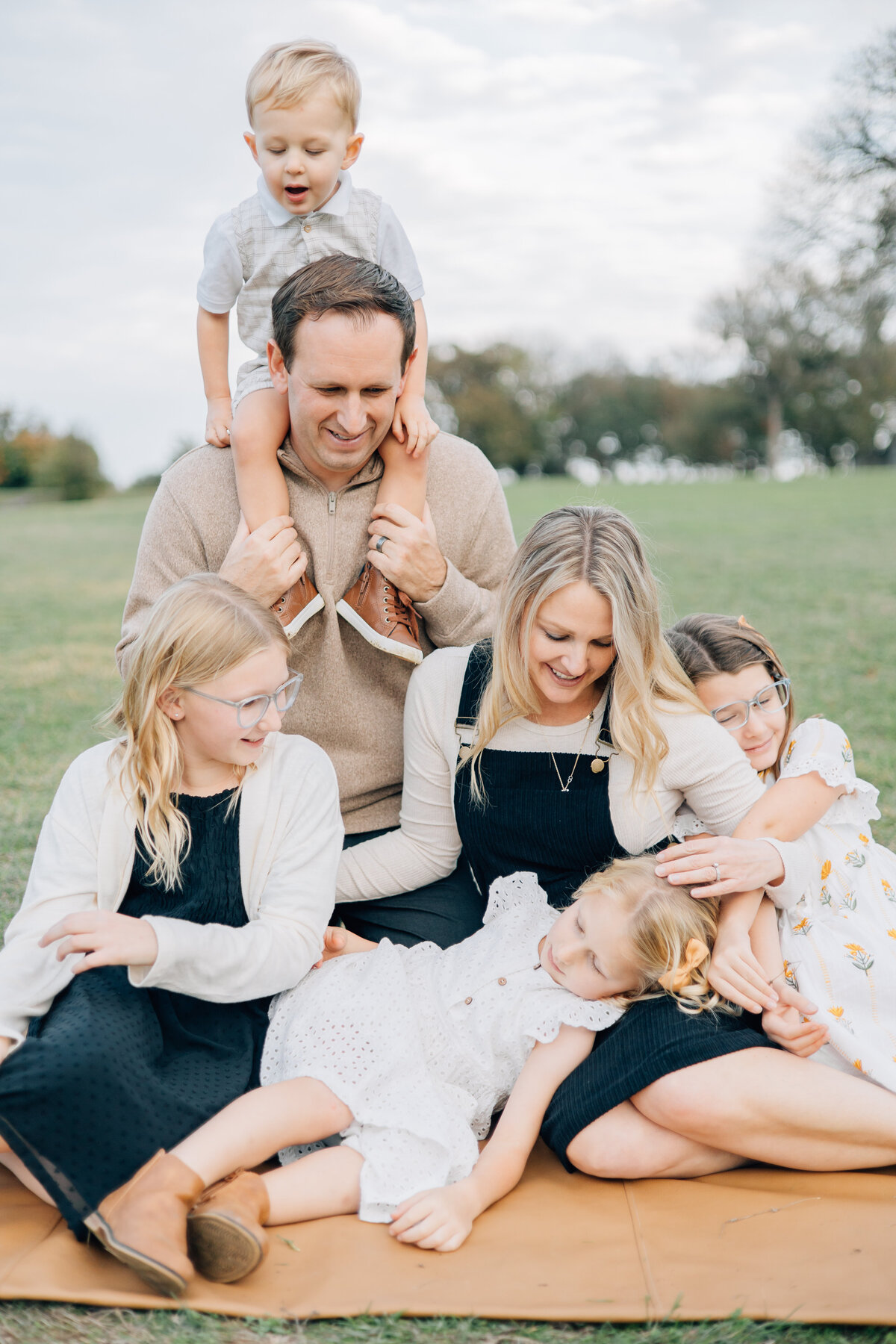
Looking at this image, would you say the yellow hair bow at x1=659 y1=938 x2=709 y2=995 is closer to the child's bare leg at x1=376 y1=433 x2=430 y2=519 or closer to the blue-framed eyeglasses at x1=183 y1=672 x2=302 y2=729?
the blue-framed eyeglasses at x1=183 y1=672 x2=302 y2=729

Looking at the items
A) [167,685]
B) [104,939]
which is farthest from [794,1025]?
[167,685]

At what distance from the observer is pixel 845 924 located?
108 inches

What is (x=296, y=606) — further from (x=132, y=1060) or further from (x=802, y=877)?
(x=802, y=877)

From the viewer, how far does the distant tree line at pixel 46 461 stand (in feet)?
101

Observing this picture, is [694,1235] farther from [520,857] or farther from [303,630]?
[303,630]

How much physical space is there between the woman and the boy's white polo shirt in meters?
1.24

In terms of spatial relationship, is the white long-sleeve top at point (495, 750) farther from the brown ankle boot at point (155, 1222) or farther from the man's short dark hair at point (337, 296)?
the brown ankle boot at point (155, 1222)

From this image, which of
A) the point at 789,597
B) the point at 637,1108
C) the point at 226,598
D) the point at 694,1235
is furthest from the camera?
the point at 789,597

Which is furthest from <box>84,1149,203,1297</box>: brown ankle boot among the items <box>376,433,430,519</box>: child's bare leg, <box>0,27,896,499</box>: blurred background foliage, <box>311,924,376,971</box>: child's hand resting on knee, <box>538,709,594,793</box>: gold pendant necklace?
<box>0,27,896,499</box>: blurred background foliage

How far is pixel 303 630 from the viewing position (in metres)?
3.37

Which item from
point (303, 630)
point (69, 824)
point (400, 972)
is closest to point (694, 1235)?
point (400, 972)

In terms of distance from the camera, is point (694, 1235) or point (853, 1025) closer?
point (694, 1235)

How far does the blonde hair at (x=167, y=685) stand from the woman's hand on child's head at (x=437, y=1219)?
35.2 inches

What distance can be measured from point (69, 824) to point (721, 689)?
1.75 metres
